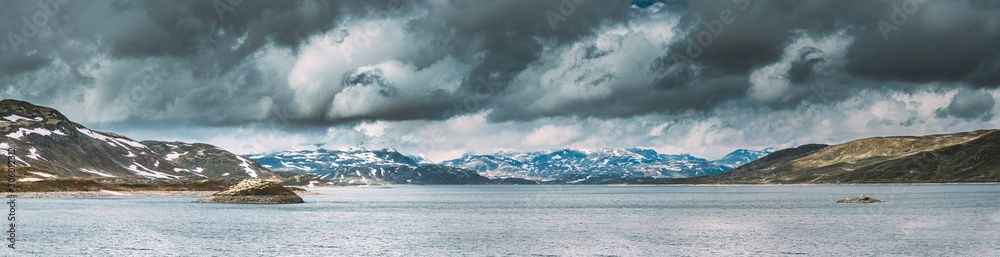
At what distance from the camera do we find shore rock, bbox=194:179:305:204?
566 feet

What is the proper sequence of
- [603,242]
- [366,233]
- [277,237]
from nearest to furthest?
[603,242]
[277,237]
[366,233]

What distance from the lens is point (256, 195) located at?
174m

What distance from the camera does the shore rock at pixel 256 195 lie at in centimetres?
17250

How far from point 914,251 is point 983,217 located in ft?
180

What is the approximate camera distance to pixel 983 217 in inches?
3947

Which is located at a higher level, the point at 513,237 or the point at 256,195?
the point at 256,195

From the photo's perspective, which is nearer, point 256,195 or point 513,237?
point 513,237

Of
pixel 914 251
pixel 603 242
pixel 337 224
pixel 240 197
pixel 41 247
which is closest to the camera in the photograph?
pixel 914 251

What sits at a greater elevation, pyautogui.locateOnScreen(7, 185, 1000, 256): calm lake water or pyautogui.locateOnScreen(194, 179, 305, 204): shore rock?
pyautogui.locateOnScreen(194, 179, 305, 204): shore rock

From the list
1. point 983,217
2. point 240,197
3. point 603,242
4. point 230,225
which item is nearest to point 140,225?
point 230,225

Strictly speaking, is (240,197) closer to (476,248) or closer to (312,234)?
(312,234)

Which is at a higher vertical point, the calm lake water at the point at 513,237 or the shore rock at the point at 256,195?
the shore rock at the point at 256,195

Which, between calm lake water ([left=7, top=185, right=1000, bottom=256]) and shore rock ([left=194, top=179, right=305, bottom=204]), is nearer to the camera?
calm lake water ([left=7, top=185, right=1000, bottom=256])

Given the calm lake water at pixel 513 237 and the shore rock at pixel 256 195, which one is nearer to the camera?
the calm lake water at pixel 513 237
